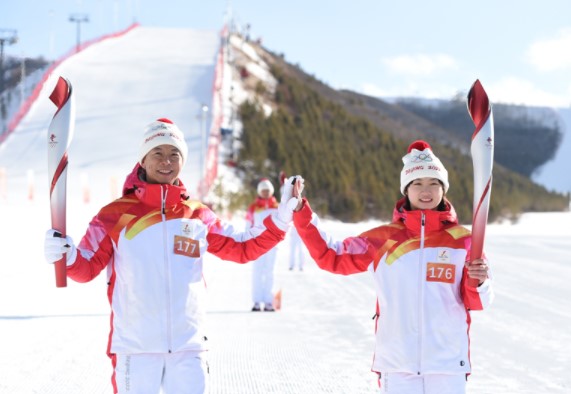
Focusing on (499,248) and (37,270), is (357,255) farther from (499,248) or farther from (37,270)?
(499,248)

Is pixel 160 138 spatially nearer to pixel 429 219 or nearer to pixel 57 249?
pixel 57 249

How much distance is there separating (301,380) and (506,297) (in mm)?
5006

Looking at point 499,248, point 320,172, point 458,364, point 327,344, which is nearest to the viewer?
point 458,364

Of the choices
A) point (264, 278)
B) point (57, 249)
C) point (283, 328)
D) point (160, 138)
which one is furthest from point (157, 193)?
point (264, 278)

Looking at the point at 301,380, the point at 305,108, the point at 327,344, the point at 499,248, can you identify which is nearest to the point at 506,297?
the point at 327,344

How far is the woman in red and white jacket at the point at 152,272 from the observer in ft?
9.47

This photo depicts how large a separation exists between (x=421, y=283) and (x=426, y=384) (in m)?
0.38

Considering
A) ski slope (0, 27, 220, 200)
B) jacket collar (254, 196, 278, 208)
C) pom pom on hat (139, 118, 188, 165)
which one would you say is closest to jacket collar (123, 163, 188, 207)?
pom pom on hat (139, 118, 188, 165)

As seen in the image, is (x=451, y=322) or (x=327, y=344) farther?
(x=327, y=344)

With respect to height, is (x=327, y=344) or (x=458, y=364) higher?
(x=458, y=364)

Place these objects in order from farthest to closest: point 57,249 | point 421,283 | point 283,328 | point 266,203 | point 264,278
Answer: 1. point 266,203
2. point 264,278
3. point 283,328
4. point 421,283
5. point 57,249

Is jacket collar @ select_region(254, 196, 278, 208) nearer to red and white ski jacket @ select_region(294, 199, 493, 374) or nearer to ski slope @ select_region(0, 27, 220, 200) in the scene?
red and white ski jacket @ select_region(294, 199, 493, 374)

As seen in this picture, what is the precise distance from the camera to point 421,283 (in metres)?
2.96

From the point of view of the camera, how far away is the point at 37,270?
9.53 m
